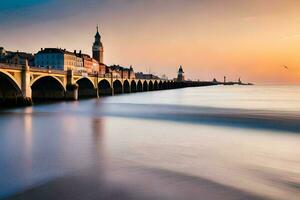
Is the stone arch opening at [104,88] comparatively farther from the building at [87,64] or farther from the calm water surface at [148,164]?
the calm water surface at [148,164]

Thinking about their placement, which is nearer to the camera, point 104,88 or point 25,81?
point 25,81

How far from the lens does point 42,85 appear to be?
6975 cm

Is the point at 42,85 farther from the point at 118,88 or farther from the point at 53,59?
the point at 53,59

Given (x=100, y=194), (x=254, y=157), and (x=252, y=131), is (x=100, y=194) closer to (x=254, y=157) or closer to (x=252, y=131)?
(x=254, y=157)

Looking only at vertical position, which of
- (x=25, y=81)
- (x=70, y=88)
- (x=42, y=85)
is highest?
(x=25, y=81)

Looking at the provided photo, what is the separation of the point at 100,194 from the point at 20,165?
657 cm

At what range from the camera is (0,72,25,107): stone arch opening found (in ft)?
164

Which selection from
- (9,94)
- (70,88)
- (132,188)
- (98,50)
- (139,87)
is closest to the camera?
(132,188)

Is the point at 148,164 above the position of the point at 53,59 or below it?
below

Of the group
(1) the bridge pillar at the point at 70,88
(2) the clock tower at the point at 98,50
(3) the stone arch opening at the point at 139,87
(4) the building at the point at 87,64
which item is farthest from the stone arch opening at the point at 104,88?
(2) the clock tower at the point at 98,50

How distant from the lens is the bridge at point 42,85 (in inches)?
→ 1959

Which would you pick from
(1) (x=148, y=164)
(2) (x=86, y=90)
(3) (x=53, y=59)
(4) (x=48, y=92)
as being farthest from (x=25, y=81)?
(3) (x=53, y=59)

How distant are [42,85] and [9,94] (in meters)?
18.4

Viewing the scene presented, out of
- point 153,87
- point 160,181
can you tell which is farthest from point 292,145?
point 153,87
